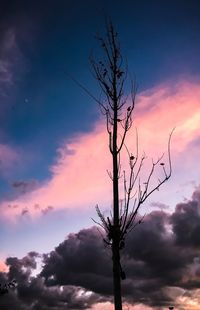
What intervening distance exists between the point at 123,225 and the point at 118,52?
17.0 ft

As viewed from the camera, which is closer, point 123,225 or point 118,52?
point 123,225

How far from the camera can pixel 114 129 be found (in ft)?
34.8

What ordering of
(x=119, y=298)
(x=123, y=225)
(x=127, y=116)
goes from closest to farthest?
(x=119, y=298)
(x=123, y=225)
(x=127, y=116)

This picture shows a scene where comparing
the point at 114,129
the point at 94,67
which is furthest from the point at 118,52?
the point at 114,129

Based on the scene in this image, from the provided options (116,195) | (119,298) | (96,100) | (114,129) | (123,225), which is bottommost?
(119,298)

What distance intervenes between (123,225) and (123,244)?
17.5 inches

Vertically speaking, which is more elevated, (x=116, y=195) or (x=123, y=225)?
(x=116, y=195)

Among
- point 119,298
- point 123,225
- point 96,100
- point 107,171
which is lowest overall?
point 119,298

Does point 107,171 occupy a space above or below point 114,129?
below

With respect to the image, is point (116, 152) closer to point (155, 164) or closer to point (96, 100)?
point (155, 164)

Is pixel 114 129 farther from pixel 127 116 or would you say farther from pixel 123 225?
pixel 123 225

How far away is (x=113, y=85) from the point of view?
11.1 meters

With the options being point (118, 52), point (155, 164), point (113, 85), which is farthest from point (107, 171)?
point (118, 52)

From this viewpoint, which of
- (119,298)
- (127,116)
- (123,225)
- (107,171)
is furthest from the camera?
(127,116)
